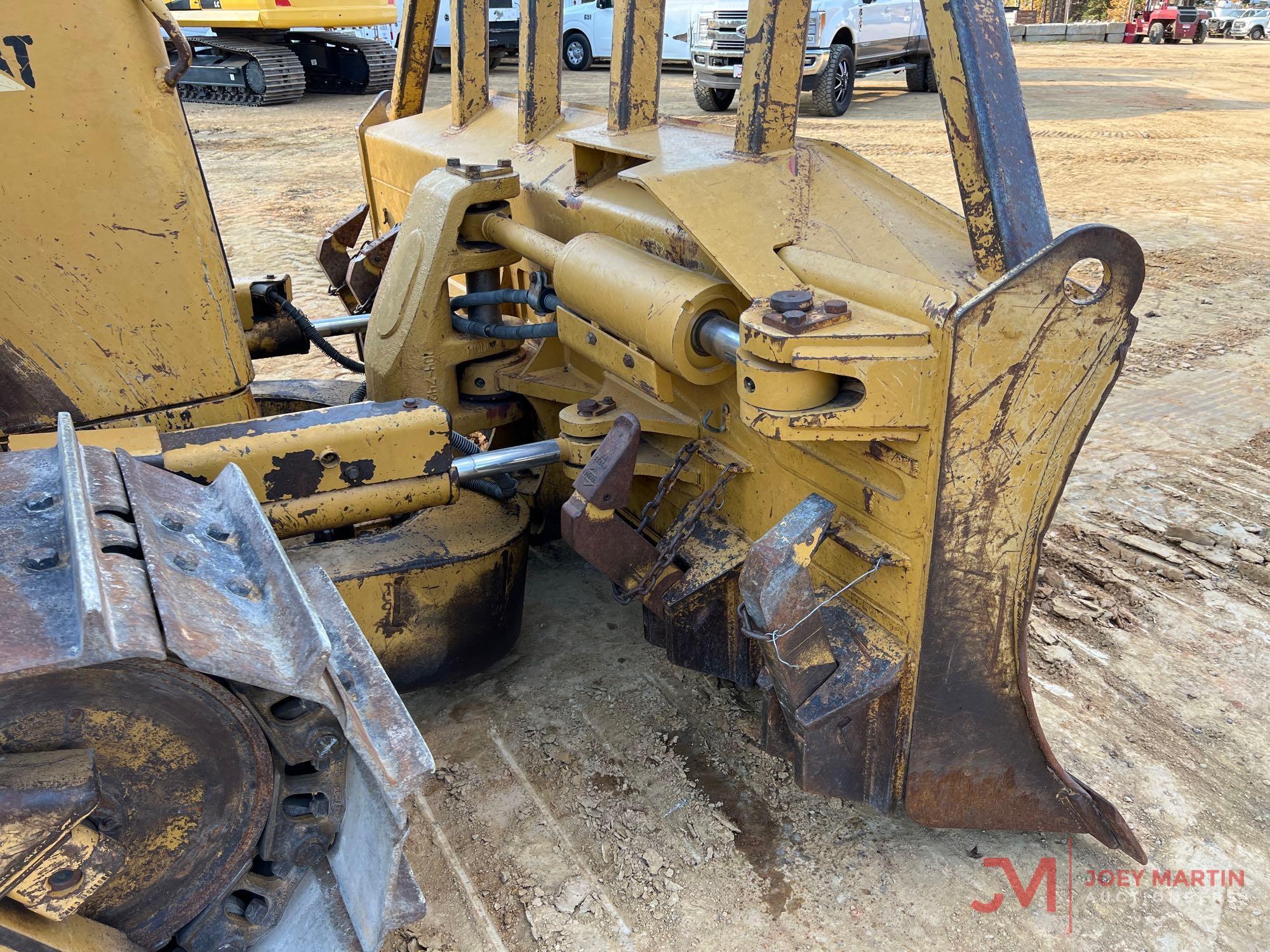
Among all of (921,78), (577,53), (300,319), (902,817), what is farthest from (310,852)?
(577,53)

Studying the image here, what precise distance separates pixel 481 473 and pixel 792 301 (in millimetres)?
975

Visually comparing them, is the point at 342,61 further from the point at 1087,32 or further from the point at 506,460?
the point at 1087,32

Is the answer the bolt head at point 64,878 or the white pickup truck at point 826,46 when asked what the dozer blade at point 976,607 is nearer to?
the bolt head at point 64,878

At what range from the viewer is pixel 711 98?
1287 cm

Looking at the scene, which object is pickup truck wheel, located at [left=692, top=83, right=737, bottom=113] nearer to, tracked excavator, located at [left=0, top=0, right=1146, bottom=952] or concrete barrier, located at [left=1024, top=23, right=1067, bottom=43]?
tracked excavator, located at [left=0, top=0, right=1146, bottom=952]

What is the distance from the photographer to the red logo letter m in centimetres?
213

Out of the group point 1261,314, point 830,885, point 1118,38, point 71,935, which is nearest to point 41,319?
point 71,935

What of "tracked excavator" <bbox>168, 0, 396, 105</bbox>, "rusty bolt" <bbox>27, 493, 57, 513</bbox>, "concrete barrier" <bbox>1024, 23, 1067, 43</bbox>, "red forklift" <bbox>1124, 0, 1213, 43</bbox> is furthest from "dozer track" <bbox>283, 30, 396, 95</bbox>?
"red forklift" <bbox>1124, 0, 1213, 43</bbox>

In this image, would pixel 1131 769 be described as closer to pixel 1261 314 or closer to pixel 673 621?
pixel 673 621

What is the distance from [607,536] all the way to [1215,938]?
1.48 meters

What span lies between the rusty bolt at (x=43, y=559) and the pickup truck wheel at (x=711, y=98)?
40.4ft

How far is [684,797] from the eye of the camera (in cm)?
242

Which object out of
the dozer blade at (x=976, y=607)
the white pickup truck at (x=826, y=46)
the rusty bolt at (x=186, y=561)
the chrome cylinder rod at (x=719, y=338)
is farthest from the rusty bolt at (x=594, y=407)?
the white pickup truck at (x=826, y=46)

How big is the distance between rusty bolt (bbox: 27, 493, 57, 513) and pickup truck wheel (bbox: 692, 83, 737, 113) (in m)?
12.2
